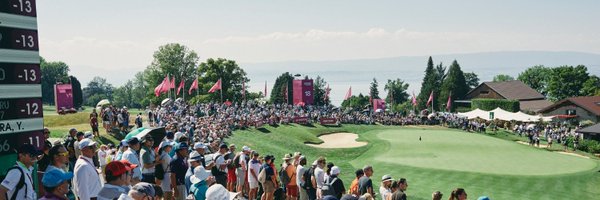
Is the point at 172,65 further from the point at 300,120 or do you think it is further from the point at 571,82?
the point at 571,82

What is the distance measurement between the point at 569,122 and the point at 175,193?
7295 cm

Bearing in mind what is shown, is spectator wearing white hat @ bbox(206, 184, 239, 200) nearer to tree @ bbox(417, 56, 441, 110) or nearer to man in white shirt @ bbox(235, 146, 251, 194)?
man in white shirt @ bbox(235, 146, 251, 194)

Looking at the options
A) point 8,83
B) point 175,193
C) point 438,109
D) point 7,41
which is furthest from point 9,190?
point 438,109

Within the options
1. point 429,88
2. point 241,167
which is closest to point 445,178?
point 241,167

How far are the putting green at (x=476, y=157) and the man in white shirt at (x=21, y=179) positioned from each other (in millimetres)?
23431

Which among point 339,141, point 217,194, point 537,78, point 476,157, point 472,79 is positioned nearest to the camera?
point 217,194

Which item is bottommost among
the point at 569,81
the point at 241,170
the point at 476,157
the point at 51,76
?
the point at 476,157

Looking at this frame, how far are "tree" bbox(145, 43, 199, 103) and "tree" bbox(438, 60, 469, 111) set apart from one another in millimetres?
46075

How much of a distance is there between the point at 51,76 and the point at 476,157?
120530 millimetres

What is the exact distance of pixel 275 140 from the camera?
3641cm

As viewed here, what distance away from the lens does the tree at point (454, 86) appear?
3676 inches

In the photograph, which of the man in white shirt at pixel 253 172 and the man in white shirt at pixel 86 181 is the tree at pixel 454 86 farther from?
the man in white shirt at pixel 86 181

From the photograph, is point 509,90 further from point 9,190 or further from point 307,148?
point 9,190

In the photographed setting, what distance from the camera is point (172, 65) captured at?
9206 centimetres
